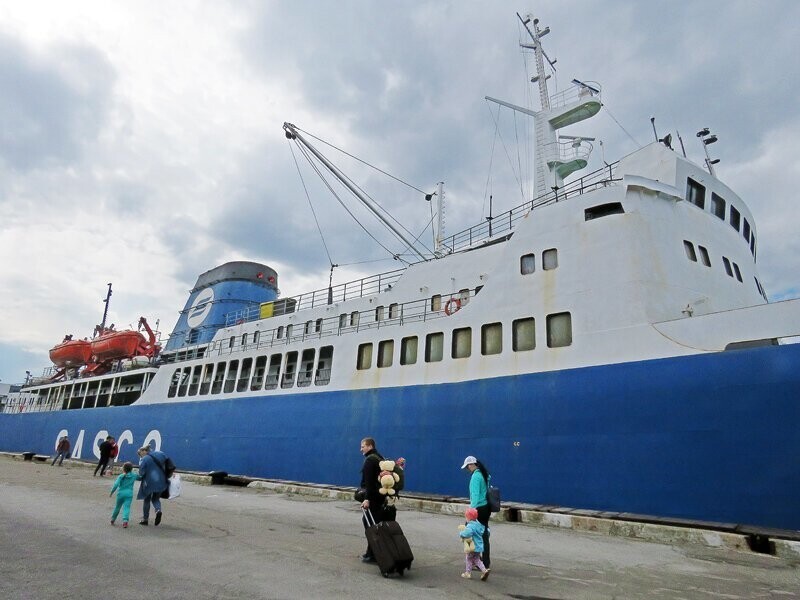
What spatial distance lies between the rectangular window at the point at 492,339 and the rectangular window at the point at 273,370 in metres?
9.06

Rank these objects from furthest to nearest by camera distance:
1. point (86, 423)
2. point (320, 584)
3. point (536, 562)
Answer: point (86, 423), point (536, 562), point (320, 584)

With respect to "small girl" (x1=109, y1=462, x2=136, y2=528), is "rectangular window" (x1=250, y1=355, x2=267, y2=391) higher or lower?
higher

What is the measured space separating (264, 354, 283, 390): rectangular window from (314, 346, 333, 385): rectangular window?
1994 mm

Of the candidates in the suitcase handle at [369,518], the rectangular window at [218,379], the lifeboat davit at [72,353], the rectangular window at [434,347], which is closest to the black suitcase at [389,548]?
the suitcase handle at [369,518]

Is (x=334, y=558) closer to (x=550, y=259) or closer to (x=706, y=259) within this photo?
(x=550, y=259)

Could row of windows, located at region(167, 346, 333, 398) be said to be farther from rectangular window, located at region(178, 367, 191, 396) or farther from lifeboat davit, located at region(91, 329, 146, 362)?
lifeboat davit, located at region(91, 329, 146, 362)

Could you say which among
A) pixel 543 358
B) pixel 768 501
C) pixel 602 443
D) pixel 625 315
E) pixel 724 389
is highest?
pixel 625 315

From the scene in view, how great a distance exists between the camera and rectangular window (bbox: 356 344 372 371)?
51.0 feet

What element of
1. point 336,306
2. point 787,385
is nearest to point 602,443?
point 787,385

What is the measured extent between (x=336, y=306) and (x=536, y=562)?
13.6 metres

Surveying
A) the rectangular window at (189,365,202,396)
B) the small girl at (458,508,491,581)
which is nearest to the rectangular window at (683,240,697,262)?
the small girl at (458,508,491,581)

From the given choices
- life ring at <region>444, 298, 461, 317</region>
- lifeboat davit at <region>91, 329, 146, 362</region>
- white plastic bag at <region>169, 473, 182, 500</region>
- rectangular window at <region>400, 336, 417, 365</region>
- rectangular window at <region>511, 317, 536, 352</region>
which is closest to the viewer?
white plastic bag at <region>169, 473, 182, 500</region>

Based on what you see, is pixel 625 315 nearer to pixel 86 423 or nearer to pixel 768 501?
pixel 768 501

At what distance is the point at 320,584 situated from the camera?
4.99 m
